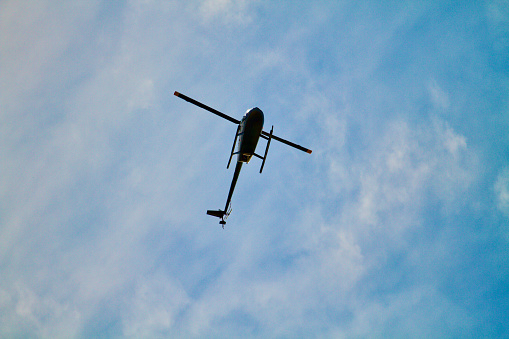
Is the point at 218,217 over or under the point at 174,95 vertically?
under

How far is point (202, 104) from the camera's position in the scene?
28.2m

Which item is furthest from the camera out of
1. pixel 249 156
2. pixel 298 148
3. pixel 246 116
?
pixel 298 148

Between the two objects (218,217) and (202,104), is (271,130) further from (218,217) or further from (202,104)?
(218,217)

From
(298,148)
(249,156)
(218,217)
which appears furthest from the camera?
(218,217)

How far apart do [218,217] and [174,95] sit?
14017mm

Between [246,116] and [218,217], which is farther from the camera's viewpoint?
[218,217]

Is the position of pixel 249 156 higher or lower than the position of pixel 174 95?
lower

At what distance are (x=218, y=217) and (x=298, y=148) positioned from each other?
11.5m

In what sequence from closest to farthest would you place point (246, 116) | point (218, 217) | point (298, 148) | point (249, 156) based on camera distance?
point (246, 116) < point (249, 156) < point (298, 148) < point (218, 217)

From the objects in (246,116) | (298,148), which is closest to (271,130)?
(246,116)

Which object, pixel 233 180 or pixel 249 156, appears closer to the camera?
pixel 249 156

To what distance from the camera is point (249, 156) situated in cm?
2970

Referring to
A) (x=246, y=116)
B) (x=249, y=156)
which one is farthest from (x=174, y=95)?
(x=249, y=156)

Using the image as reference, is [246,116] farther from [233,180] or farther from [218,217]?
[218,217]
